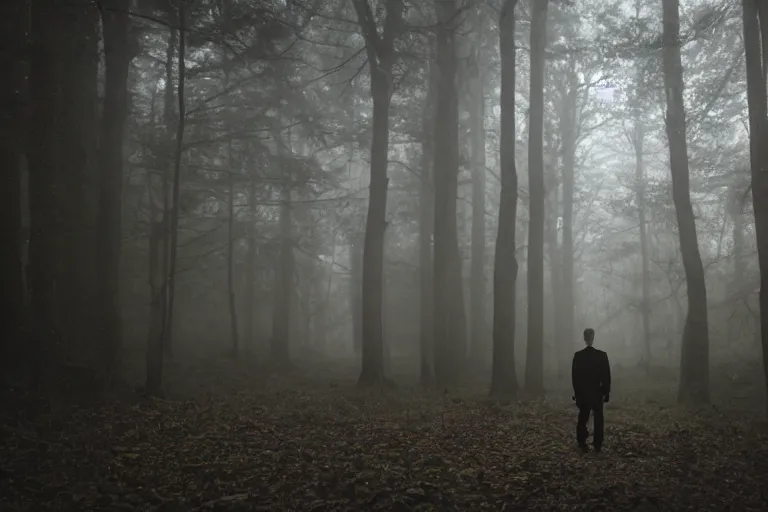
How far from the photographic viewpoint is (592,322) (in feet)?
151

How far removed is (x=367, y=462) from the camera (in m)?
7.72

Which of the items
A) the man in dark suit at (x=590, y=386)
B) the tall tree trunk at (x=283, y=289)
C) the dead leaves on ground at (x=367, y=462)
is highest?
the tall tree trunk at (x=283, y=289)

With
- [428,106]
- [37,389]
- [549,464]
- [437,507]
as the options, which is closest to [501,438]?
[549,464]

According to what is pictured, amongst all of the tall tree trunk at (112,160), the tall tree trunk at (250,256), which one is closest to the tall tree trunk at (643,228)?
the tall tree trunk at (250,256)

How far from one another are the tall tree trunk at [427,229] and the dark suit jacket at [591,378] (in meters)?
8.06

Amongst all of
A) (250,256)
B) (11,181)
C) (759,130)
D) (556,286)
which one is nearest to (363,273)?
(11,181)

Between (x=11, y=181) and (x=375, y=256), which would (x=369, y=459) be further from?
(x=11, y=181)

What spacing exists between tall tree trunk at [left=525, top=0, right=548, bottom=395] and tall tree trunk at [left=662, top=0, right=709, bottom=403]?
10.4 feet

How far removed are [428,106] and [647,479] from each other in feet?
50.6

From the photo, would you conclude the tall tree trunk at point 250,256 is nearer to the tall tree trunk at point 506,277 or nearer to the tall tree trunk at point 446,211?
the tall tree trunk at point 446,211

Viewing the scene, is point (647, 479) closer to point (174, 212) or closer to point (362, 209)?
point (174, 212)

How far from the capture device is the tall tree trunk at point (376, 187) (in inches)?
595

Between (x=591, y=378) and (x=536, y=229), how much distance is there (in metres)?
7.15

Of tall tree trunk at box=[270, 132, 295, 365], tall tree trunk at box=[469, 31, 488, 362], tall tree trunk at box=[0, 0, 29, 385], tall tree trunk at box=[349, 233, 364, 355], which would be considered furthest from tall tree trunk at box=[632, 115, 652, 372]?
tall tree trunk at box=[0, 0, 29, 385]
